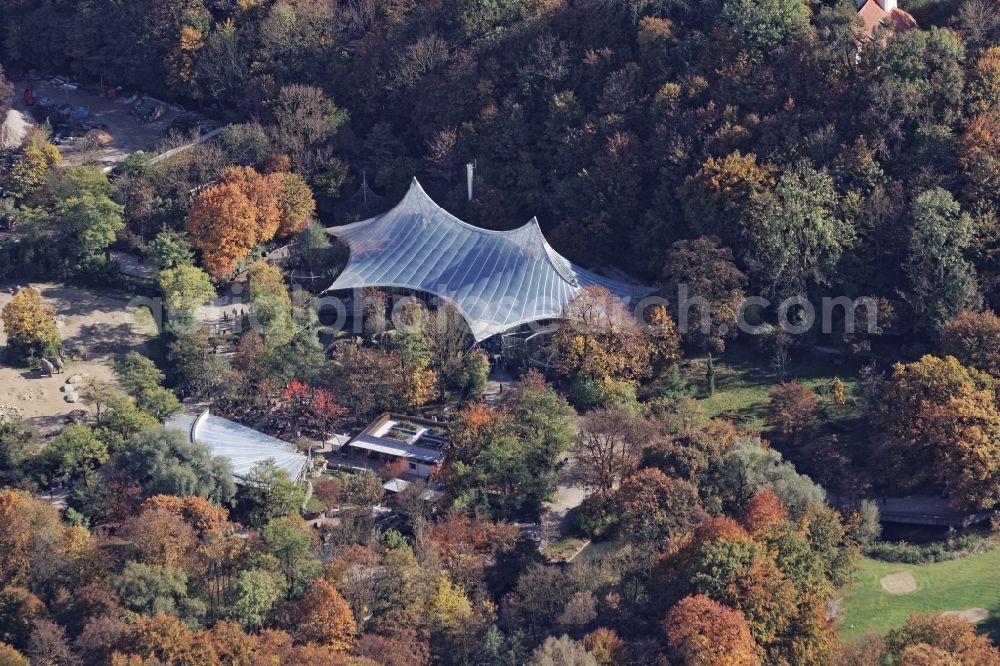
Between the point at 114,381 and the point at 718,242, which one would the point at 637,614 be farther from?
the point at 114,381

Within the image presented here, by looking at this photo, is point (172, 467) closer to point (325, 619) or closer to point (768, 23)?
point (325, 619)

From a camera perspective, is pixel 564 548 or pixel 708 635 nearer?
pixel 708 635

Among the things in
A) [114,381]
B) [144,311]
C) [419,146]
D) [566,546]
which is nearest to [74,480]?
[114,381]

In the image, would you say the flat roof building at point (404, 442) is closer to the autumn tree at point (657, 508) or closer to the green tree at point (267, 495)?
the green tree at point (267, 495)

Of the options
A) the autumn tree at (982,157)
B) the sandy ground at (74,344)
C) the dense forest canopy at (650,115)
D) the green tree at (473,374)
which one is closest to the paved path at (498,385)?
the green tree at (473,374)

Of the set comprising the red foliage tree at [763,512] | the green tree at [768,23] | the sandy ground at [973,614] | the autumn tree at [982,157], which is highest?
the green tree at [768,23]

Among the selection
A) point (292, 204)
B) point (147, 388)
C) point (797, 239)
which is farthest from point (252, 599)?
point (797, 239)
